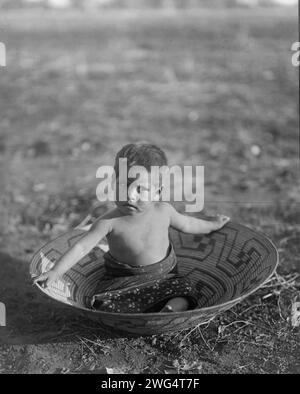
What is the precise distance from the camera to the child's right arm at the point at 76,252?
8.57 feet

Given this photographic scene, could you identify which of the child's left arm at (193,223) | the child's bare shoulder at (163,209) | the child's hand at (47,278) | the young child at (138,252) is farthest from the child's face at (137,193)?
the child's hand at (47,278)

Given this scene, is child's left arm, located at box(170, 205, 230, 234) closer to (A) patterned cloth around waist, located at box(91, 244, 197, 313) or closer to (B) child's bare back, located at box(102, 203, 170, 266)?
(B) child's bare back, located at box(102, 203, 170, 266)

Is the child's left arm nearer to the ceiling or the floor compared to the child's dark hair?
nearer to the floor

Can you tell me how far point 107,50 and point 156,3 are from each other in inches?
440

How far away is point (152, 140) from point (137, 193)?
12.4 ft

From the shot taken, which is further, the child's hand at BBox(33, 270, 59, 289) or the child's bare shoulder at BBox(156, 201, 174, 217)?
the child's bare shoulder at BBox(156, 201, 174, 217)

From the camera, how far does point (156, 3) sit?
2144 cm

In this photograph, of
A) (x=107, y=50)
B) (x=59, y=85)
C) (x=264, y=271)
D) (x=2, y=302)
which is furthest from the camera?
(x=107, y=50)

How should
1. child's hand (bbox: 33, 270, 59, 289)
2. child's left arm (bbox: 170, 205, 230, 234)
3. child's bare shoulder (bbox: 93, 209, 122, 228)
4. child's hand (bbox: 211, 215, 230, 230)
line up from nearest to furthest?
1. child's hand (bbox: 33, 270, 59, 289)
2. child's bare shoulder (bbox: 93, 209, 122, 228)
3. child's left arm (bbox: 170, 205, 230, 234)
4. child's hand (bbox: 211, 215, 230, 230)

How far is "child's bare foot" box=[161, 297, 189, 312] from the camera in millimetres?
2686

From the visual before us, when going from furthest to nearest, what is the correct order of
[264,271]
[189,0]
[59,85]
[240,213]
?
1. [189,0]
2. [59,85]
3. [240,213]
4. [264,271]

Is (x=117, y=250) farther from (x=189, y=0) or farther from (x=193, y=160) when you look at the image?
(x=189, y=0)

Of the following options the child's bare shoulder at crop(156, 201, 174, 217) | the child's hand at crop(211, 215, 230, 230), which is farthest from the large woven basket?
the child's bare shoulder at crop(156, 201, 174, 217)

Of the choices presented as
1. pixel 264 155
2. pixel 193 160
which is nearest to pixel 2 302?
pixel 193 160
